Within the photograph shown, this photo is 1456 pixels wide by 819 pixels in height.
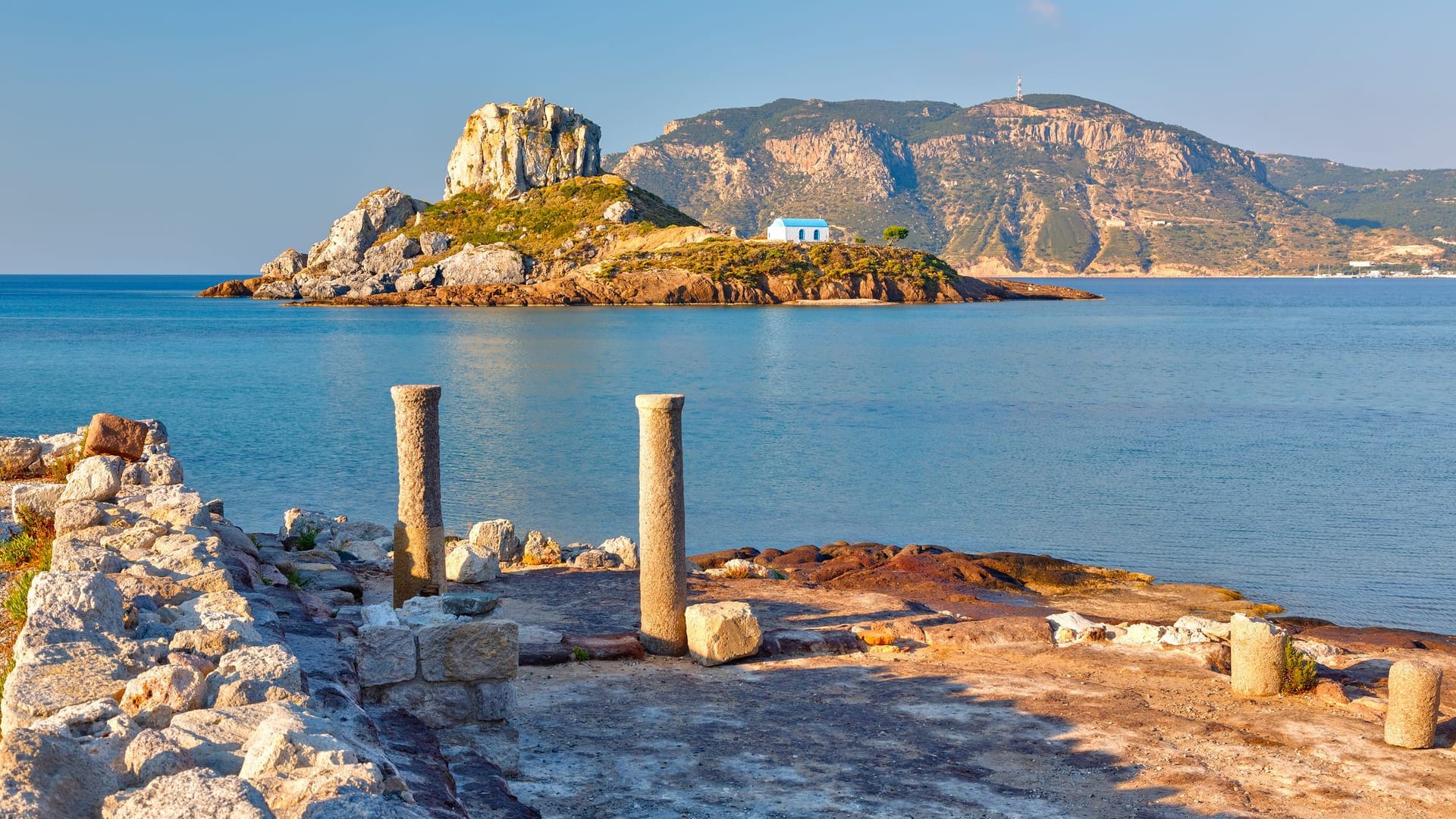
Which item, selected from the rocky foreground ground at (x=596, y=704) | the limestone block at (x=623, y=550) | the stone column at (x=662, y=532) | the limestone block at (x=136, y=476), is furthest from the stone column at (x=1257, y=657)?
the limestone block at (x=136, y=476)

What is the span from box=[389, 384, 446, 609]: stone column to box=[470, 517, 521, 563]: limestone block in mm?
4368

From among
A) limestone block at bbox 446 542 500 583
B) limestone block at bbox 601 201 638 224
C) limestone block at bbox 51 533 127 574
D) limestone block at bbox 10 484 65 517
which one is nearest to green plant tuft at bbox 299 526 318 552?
limestone block at bbox 446 542 500 583

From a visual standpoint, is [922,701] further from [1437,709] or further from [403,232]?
[403,232]

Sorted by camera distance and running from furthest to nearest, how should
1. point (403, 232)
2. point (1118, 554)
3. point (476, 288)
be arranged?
point (403, 232), point (476, 288), point (1118, 554)

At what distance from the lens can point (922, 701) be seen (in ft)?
36.2

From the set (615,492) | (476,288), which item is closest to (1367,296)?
(476,288)

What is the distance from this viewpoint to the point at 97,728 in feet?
17.5

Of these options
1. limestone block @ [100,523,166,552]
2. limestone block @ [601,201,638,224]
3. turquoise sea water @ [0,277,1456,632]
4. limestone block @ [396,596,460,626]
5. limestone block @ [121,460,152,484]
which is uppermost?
limestone block @ [601,201,638,224]

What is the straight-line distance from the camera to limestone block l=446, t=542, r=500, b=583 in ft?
49.8

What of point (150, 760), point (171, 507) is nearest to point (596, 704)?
point (171, 507)

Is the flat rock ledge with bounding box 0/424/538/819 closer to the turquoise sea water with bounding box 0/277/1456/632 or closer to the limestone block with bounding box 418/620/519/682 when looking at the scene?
the limestone block with bounding box 418/620/519/682

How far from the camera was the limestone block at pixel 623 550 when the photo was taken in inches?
699

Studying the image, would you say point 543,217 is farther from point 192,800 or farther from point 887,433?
point 192,800

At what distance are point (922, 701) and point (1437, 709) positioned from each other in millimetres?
4255
